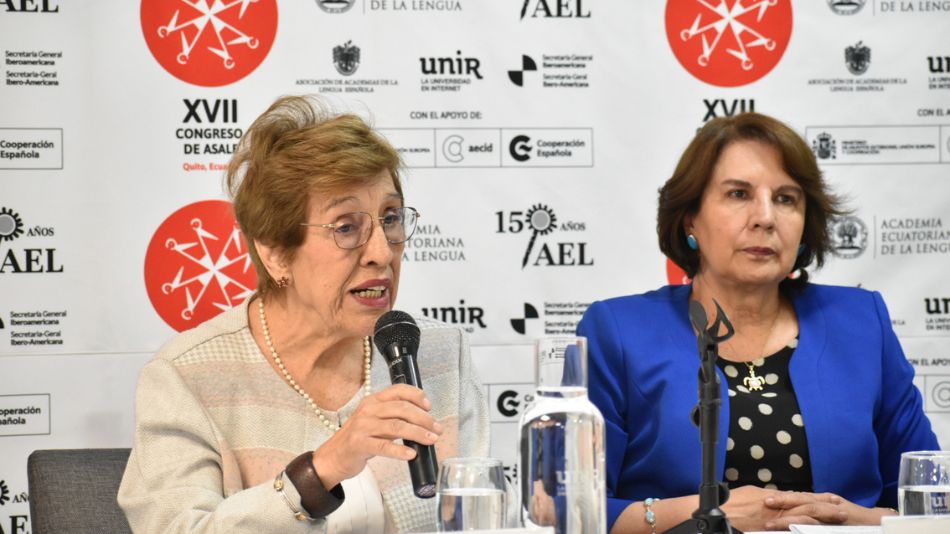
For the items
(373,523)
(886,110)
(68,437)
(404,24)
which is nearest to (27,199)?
(68,437)

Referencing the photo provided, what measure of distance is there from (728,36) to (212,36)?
161cm

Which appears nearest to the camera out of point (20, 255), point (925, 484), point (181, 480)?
point (925, 484)

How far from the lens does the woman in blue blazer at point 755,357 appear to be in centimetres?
245

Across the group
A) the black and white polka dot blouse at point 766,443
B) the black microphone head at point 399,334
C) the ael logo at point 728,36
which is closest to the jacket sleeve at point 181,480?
the black microphone head at point 399,334

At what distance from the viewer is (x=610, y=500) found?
241cm

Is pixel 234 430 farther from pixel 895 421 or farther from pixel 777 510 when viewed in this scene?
pixel 895 421

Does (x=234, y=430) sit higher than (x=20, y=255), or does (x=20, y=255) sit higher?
(x=20, y=255)

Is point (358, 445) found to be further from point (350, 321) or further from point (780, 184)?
point (780, 184)

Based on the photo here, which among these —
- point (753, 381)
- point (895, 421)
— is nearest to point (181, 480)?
point (753, 381)

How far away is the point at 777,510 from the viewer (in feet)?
7.38

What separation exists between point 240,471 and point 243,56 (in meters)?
1.60

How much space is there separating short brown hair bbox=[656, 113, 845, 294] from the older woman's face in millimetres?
21

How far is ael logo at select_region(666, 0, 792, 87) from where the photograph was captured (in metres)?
3.44

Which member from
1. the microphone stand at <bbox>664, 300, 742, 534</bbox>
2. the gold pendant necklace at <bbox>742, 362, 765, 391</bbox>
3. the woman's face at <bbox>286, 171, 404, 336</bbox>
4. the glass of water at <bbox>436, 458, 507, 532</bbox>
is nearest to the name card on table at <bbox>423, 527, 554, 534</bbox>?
the glass of water at <bbox>436, 458, 507, 532</bbox>
